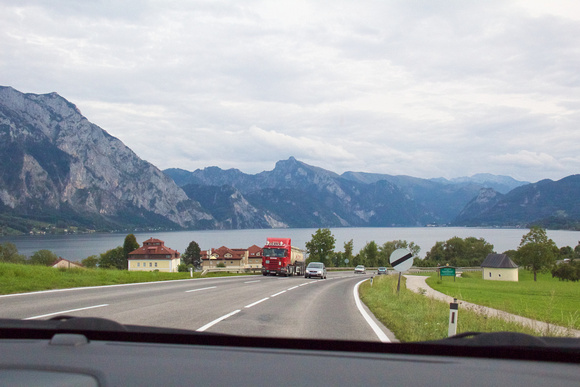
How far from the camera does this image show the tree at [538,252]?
71875 millimetres

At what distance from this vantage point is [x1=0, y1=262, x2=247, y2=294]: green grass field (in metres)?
16.4

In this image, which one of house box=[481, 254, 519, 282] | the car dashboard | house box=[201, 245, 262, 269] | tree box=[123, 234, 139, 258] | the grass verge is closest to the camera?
the car dashboard

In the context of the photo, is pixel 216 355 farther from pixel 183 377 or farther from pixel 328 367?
pixel 328 367

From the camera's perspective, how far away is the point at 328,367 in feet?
7.20

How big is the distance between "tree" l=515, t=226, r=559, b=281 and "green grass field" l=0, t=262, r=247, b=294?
64.2 metres

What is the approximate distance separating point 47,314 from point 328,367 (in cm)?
999

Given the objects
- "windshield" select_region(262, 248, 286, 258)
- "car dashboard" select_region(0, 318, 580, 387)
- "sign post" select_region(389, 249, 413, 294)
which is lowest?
"windshield" select_region(262, 248, 286, 258)

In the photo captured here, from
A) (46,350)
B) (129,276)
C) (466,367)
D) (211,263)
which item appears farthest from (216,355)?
(211,263)

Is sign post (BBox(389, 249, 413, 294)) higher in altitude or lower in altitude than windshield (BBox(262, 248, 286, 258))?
higher

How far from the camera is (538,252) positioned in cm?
7212

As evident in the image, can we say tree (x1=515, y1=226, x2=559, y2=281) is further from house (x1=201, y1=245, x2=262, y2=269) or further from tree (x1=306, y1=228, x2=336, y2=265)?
house (x1=201, y1=245, x2=262, y2=269)

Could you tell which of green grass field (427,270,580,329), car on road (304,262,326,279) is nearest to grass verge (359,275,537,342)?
green grass field (427,270,580,329)

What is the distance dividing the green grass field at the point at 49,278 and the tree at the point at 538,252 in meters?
64.2

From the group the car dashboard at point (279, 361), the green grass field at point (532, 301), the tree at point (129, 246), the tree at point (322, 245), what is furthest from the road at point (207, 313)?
the tree at point (129, 246)
